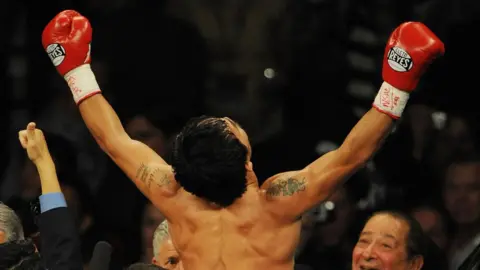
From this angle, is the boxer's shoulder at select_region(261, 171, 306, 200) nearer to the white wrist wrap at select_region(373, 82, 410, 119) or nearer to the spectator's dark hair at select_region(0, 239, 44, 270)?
the white wrist wrap at select_region(373, 82, 410, 119)

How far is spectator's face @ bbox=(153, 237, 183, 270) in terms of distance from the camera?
2297mm

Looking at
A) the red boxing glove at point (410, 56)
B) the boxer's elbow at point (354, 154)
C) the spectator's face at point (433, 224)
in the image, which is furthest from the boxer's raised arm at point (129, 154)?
the spectator's face at point (433, 224)

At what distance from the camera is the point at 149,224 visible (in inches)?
114

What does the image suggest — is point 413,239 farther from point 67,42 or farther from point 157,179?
point 67,42

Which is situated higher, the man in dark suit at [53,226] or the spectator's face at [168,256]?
the man in dark suit at [53,226]

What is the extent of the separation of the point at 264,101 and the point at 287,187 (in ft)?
4.58

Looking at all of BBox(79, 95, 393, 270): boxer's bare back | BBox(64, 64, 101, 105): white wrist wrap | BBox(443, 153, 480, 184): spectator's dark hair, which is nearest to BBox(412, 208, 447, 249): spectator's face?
BBox(443, 153, 480, 184): spectator's dark hair

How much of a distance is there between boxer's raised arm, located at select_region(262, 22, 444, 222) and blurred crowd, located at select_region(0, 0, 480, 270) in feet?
3.33

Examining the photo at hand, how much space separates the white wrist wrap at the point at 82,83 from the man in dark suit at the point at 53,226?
159mm

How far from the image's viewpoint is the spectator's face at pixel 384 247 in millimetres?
2270

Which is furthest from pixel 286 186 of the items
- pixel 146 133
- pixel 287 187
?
pixel 146 133

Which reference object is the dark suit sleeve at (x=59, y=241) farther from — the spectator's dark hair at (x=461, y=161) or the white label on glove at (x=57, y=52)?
the spectator's dark hair at (x=461, y=161)

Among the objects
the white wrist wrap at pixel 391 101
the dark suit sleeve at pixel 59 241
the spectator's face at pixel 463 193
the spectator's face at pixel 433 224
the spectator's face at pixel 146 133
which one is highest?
the white wrist wrap at pixel 391 101

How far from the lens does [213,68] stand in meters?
3.35
